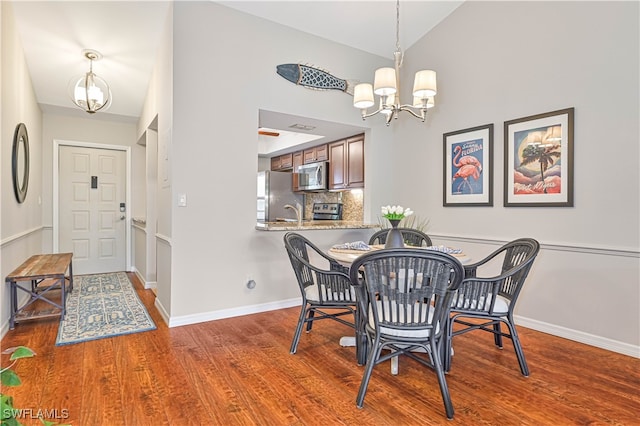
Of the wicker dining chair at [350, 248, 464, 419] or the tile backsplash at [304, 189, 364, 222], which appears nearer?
the wicker dining chair at [350, 248, 464, 419]

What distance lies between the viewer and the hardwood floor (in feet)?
6.07

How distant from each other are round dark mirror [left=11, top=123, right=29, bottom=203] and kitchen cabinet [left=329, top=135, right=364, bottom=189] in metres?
3.57

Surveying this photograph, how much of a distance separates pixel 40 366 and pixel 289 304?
2.09 meters

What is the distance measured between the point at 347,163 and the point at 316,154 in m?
0.92

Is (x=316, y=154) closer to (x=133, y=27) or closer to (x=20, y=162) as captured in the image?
(x=133, y=27)

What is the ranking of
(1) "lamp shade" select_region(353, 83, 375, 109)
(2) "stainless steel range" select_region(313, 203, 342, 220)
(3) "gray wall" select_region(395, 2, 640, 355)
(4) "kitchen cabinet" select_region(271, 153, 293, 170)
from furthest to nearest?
1. (4) "kitchen cabinet" select_region(271, 153, 293, 170)
2. (2) "stainless steel range" select_region(313, 203, 342, 220)
3. (1) "lamp shade" select_region(353, 83, 375, 109)
4. (3) "gray wall" select_region(395, 2, 640, 355)

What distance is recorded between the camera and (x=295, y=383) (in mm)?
2176

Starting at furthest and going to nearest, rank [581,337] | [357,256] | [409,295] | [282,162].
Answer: [282,162] < [581,337] < [357,256] < [409,295]

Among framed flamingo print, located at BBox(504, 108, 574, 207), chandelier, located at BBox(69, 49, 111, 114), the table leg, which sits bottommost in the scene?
the table leg

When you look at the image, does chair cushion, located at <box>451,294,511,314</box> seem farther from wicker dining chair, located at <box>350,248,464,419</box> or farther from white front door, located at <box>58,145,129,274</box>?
white front door, located at <box>58,145,129,274</box>

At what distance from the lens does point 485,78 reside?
3551 mm

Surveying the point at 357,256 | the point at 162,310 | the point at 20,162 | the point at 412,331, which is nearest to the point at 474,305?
the point at 412,331

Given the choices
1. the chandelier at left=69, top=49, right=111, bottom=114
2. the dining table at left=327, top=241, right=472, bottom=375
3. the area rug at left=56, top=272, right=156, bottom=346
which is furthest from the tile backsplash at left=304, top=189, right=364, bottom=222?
the chandelier at left=69, top=49, right=111, bottom=114

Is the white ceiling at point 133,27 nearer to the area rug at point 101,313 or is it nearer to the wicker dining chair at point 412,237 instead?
the wicker dining chair at point 412,237
